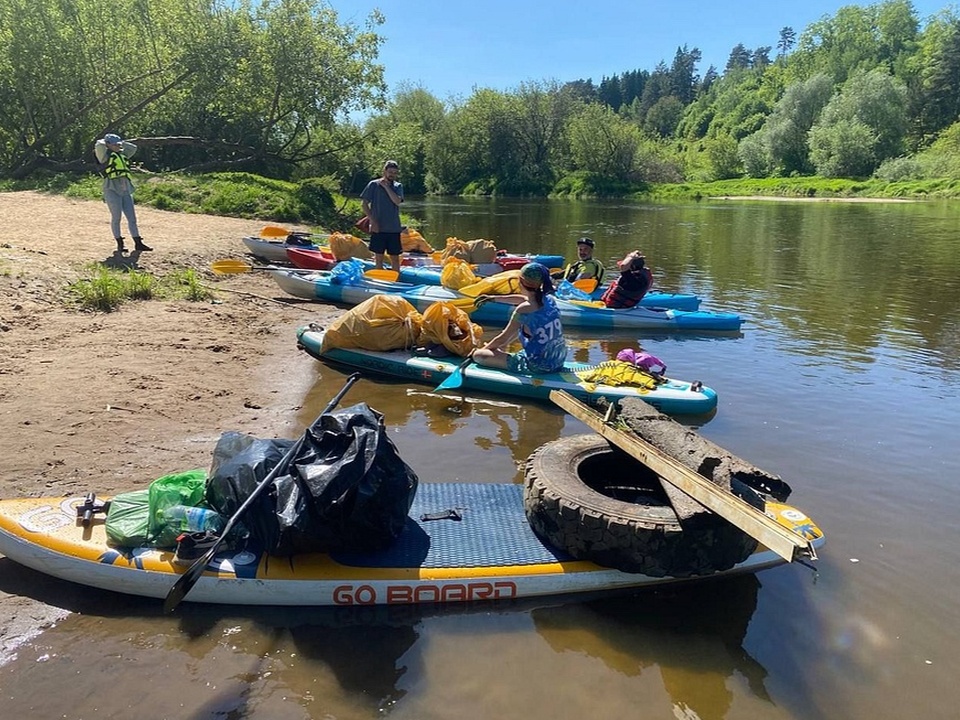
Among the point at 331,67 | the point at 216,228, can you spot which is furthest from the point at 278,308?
the point at 331,67

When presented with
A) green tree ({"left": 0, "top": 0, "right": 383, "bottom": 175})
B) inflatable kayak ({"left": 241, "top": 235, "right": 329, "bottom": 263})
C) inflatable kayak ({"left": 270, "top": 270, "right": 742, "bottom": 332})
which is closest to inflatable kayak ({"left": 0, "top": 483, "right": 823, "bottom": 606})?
inflatable kayak ({"left": 270, "top": 270, "right": 742, "bottom": 332})

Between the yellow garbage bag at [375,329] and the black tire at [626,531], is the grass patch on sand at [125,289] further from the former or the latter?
the black tire at [626,531]

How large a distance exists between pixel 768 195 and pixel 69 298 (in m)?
52.4

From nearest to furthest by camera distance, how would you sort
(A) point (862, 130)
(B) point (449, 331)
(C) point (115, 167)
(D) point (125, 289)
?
(B) point (449, 331), (D) point (125, 289), (C) point (115, 167), (A) point (862, 130)

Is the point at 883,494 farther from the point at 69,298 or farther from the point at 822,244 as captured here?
the point at 822,244

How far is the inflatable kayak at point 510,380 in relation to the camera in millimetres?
6797

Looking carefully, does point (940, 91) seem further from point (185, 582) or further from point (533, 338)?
point (185, 582)

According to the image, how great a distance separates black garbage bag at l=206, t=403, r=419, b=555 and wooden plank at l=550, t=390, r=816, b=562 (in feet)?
4.75

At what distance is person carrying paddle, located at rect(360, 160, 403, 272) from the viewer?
11.5 m

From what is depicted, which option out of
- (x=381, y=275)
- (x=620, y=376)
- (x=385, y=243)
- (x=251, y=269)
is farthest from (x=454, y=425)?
(x=251, y=269)

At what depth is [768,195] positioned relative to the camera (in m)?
51.4

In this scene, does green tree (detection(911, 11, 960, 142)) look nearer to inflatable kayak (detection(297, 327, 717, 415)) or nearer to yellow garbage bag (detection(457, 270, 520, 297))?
yellow garbage bag (detection(457, 270, 520, 297))

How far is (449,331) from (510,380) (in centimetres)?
122

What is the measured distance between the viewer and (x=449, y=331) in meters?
7.93
